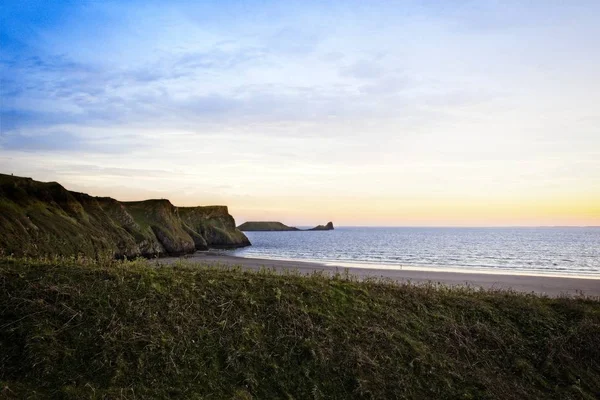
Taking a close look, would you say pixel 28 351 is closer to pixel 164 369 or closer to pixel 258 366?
pixel 164 369

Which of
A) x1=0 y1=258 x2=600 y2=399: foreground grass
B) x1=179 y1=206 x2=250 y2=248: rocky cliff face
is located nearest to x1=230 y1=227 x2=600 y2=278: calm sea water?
x1=179 y1=206 x2=250 y2=248: rocky cliff face

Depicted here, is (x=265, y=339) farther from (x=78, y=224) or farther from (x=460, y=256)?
(x=460, y=256)

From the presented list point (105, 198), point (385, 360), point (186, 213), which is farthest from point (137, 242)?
point (385, 360)

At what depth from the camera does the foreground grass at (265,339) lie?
28.2 feet

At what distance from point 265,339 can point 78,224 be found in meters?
37.5

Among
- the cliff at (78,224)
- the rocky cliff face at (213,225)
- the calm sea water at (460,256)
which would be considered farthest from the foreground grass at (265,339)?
the rocky cliff face at (213,225)

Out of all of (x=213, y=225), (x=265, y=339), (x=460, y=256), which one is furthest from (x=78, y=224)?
(x=213, y=225)

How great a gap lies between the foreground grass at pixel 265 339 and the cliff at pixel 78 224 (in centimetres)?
958

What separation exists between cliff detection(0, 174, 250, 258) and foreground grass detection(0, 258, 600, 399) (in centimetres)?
958

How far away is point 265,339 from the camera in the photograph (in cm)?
1000

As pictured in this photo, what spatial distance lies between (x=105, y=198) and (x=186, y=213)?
1511 inches

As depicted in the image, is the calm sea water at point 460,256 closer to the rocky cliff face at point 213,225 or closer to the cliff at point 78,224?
the rocky cliff face at point 213,225

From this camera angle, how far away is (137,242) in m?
53.1

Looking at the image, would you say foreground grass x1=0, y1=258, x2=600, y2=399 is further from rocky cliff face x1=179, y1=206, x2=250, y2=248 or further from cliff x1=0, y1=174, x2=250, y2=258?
rocky cliff face x1=179, y1=206, x2=250, y2=248
